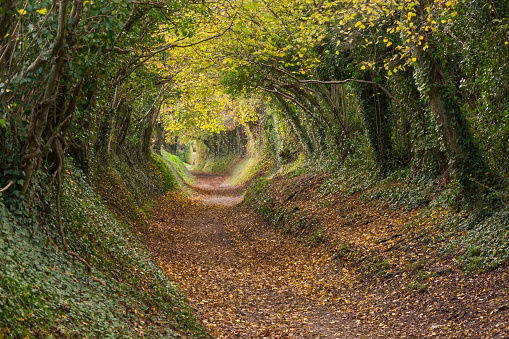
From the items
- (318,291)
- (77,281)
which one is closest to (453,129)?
(318,291)

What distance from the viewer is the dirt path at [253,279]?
24.7 ft

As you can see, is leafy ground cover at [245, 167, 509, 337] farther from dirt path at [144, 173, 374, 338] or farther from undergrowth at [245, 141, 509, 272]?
dirt path at [144, 173, 374, 338]

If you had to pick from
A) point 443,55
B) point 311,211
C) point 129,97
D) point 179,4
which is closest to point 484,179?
point 443,55

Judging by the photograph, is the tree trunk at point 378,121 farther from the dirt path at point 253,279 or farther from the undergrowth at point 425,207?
the dirt path at point 253,279

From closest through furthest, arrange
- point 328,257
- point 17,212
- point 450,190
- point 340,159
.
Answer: point 17,212, point 450,190, point 328,257, point 340,159

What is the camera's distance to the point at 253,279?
1052 centimetres

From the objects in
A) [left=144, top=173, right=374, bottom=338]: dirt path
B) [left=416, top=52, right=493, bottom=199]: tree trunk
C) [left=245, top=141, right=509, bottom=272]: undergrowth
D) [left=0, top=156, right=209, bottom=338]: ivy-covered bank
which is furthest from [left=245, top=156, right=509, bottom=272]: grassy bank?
[left=0, top=156, right=209, bottom=338]: ivy-covered bank

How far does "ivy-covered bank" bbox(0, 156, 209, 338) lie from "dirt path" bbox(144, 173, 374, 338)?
95 centimetres

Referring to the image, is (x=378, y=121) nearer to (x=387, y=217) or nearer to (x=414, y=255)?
(x=387, y=217)

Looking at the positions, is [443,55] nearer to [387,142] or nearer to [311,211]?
[387,142]

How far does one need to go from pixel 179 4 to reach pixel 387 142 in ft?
28.3

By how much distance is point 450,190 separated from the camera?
1052 cm

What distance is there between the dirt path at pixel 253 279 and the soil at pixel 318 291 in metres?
0.02

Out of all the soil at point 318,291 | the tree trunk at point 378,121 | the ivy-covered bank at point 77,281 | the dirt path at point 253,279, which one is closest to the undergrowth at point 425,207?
the soil at point 318,291
